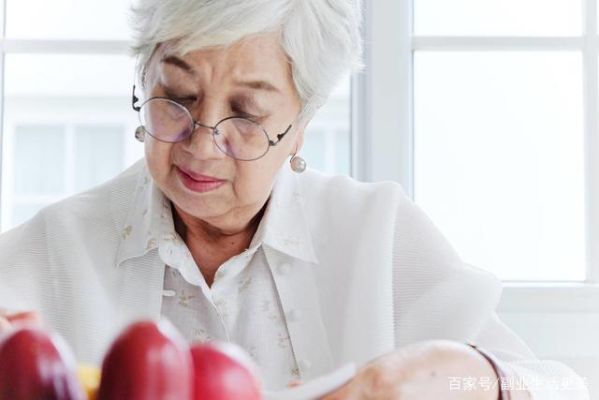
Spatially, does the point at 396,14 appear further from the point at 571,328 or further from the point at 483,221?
the point at 571,328

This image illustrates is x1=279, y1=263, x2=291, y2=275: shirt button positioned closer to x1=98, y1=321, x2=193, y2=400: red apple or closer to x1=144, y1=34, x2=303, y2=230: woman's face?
x1=144, y1=34, x2=303, y2=230: woman's face

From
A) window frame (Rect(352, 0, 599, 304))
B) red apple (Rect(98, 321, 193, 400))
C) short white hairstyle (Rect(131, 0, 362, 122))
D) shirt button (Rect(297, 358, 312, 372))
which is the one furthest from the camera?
window frame (Rect(352, 0, 599, 304))

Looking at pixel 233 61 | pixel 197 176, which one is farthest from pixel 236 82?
pixel 197 176

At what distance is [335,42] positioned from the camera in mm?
1299

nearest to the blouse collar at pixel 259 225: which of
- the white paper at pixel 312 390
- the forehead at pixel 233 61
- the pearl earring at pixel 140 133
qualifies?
the pearl earring at pixel 140 133

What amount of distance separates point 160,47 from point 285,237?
35cm

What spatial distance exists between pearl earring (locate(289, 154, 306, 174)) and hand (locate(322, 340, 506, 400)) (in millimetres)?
545

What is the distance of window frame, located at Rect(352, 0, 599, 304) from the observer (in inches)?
73.3

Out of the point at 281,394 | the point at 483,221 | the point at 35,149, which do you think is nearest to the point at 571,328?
the point at 483,221

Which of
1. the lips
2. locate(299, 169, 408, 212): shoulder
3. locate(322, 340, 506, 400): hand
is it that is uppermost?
the lips

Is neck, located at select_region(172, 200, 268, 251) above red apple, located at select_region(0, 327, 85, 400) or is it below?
below

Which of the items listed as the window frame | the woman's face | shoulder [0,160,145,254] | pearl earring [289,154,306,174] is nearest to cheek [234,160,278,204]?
the woman's face

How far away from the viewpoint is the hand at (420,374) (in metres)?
0.74

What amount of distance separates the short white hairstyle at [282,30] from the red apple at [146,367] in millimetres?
769
